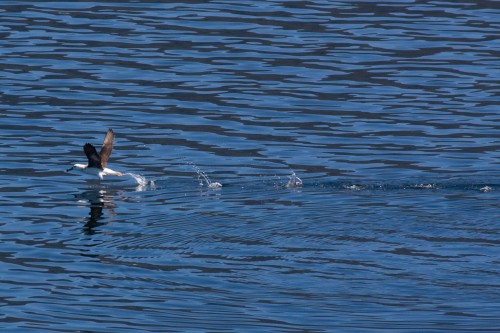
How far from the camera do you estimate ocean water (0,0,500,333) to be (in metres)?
14.0

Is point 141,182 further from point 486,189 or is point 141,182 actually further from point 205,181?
point 486,189

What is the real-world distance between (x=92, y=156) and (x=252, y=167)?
2.60m

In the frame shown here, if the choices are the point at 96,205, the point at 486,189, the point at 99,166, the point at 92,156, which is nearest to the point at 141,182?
the point at 99,166

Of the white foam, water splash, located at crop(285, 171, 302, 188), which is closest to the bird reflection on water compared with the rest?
water splash, located at crop(285, 171, 302, 188)

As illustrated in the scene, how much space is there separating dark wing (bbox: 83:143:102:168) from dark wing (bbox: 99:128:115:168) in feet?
0.35

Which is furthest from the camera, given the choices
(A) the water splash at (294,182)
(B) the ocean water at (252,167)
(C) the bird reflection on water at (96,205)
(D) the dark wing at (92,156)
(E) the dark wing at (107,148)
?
(E) the dark wing at (107,148)

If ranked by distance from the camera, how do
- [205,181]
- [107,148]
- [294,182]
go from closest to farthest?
[294,182]
[205,181]
[107,148]

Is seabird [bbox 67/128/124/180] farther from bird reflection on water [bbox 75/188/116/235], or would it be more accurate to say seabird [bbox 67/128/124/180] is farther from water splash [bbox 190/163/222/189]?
water splash [bbox 190/163/222/189]

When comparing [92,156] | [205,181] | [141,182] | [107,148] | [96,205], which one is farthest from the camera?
[107,148]

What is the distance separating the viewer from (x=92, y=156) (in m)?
19.0

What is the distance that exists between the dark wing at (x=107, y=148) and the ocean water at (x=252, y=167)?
1.48ft

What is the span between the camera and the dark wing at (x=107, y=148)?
19.5 metres

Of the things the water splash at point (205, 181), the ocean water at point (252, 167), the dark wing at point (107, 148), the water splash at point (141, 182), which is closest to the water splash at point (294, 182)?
the ocean water at point (252, 167)

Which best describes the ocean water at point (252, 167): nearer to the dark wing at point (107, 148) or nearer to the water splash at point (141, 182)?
the water splash at point (141, 182)
